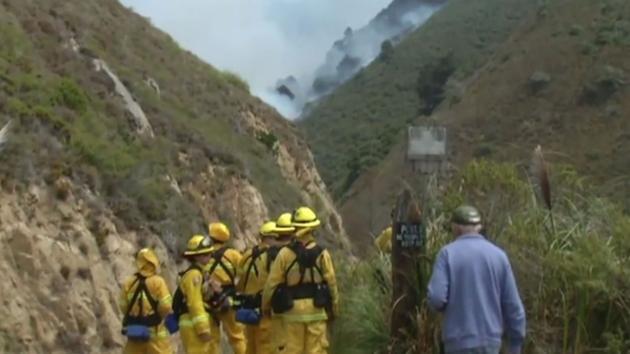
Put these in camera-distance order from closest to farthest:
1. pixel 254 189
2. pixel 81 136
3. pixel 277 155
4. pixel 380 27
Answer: pixel 81 136, pixel 254 189, pixel 277 155, pixel 380 27

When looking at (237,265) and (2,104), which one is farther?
(2,104)

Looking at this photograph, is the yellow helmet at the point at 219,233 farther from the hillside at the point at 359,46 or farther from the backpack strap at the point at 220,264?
the hillside at the point at 359,46

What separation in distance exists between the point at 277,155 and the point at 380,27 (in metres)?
127

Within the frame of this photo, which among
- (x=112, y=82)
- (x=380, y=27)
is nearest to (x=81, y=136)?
(x=112, y=82)

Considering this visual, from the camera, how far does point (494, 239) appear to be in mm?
10102

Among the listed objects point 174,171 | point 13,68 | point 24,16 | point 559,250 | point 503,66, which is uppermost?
point 503,66

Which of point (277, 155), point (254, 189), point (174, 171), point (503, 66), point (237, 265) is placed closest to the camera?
point (237, 265)

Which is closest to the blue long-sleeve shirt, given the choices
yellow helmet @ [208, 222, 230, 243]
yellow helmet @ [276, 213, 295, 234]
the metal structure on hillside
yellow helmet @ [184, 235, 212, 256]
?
the metal structure on hillside

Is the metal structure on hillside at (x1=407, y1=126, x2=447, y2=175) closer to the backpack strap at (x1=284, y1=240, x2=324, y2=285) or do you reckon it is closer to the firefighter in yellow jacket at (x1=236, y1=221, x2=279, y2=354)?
the backpack strap at (x1=284, y1=240, x2=324, y2=285)

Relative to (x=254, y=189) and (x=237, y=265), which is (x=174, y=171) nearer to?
(x=254, y=189)

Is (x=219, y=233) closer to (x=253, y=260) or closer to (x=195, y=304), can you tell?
(x=253, y=260)

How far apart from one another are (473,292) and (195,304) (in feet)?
16.1

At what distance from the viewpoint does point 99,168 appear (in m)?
22.4

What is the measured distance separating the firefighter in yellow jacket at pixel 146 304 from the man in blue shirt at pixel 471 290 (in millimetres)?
5105
